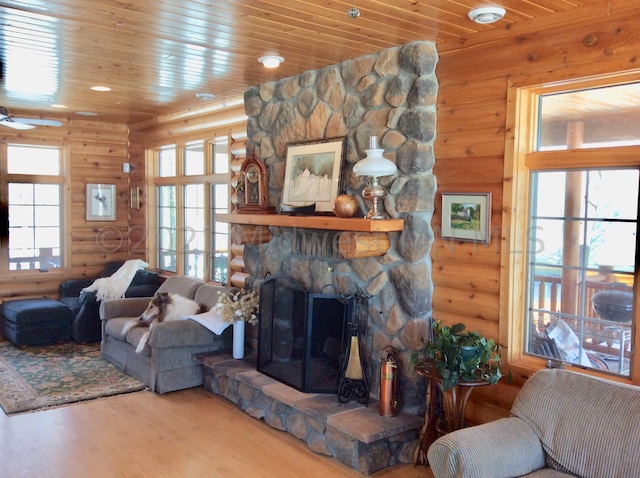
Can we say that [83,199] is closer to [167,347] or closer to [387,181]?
[167,347]

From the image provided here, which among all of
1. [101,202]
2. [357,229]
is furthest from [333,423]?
[101,202]

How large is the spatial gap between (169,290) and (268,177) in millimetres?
2128

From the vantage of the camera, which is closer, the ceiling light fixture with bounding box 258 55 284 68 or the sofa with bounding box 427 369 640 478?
the sofa with bounding box 427 369 640 478

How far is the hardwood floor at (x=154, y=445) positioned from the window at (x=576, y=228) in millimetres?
1185

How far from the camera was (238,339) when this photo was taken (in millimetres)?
4961

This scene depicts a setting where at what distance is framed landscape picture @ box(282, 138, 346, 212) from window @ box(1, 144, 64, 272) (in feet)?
13.8

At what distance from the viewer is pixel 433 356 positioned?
3494mm

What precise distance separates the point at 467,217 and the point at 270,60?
67.4 inches

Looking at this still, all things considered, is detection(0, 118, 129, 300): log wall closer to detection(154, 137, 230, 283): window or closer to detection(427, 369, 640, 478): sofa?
detection(154, 137, 230, 283): window

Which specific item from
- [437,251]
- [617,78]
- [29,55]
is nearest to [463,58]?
[617,78]

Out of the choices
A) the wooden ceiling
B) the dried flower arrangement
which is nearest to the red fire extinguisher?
the dried flower arrangement

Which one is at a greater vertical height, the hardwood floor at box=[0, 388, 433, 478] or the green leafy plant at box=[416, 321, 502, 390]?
the green leafy plant at box=[416, 321, 502, 390]

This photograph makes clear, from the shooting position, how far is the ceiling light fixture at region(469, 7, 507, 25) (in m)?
2.98

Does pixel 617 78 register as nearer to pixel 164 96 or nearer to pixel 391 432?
pixel 391 432
